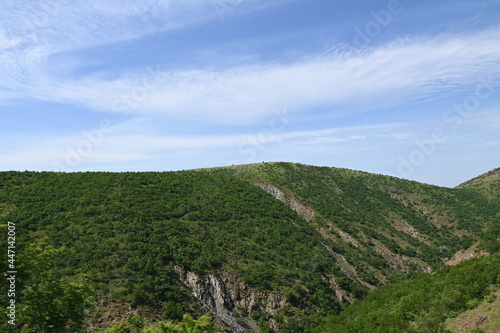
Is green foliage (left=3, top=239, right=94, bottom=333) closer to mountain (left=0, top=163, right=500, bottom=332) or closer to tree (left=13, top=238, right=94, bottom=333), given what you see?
tree (left=13, top=238, right=94, bottom=333)

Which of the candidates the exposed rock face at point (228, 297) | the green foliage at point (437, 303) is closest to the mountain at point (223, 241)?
the exposed rock face at point (228, 297)

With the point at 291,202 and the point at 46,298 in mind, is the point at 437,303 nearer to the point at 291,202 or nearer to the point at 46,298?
the point at 46,298

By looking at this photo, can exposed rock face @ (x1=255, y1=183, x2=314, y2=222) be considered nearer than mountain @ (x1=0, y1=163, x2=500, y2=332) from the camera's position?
No

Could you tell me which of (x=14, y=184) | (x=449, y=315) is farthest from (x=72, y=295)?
(x=14, y=184)

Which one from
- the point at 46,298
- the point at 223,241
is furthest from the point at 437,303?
the point at 223,241

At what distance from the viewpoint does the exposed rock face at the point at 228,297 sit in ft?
97.6

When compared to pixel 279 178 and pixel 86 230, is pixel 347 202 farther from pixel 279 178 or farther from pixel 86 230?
pixel 86 230

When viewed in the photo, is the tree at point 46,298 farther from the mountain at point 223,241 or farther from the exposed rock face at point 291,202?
the exposed rock face at point 291,202

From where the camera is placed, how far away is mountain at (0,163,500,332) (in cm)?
2817

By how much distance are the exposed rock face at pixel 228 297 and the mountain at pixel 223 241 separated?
114 mm

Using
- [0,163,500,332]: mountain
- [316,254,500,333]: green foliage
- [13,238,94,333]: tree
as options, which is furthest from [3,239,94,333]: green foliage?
[316,254,500,333]: green foliage

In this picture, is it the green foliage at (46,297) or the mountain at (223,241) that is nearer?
the green foliage at (46,297)

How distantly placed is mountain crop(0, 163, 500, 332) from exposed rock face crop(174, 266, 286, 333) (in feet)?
0.37

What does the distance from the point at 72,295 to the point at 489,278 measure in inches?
853
